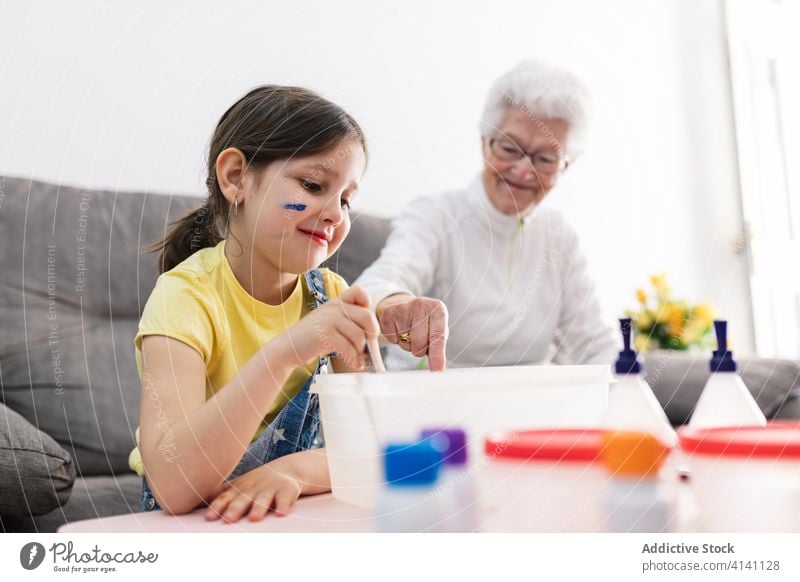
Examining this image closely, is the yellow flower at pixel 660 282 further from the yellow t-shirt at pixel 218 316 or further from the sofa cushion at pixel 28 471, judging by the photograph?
the sofa cushion at pixel 28 471

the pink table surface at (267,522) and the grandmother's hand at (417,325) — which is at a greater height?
the grandmother's hand at (417,325)

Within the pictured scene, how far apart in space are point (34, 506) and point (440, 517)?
1.41 feet

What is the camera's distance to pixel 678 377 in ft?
3.30

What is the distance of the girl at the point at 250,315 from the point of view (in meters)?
0.45

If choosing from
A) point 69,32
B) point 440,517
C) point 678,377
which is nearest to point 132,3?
point 69,32

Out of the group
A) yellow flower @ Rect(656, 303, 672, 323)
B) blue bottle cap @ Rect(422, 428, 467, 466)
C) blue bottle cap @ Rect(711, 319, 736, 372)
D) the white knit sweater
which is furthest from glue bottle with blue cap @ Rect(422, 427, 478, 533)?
yellow flower @ Rect(656, 303, 672, 323)

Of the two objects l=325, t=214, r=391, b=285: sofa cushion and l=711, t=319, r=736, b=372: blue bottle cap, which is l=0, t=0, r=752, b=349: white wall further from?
l=711, t=319, r=736, b=372: blue bottle cap

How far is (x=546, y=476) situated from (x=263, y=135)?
0.30 meters

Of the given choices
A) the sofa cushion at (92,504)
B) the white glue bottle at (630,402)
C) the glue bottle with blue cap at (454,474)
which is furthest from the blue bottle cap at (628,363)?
the sofa cushion at (92,504)

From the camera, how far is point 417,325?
0.52 m

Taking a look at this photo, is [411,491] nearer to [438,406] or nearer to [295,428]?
[438,406]

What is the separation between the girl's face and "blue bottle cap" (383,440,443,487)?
0.60 feet

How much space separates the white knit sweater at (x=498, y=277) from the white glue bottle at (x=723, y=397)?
26cm
